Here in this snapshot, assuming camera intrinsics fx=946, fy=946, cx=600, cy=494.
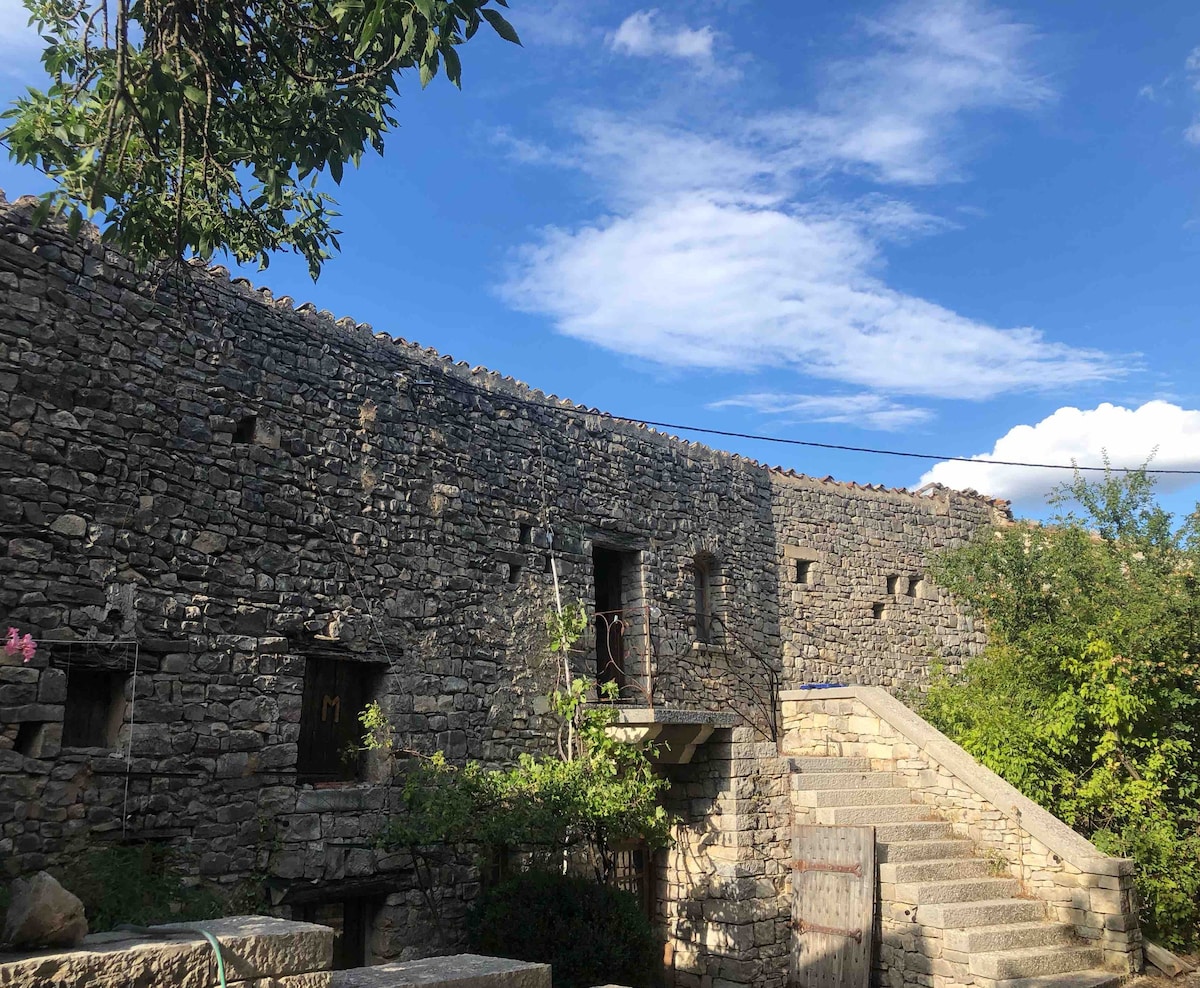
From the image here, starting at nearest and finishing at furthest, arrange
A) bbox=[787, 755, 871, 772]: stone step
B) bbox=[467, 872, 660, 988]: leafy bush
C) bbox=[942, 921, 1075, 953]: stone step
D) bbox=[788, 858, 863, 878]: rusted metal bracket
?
bbox=[467, 872, 660, 988]: leafy bush → bbox=[942, 921, 1075, 953]: stone step → bbox=[788, 858, 863, 878]: rusted metal bracket → bbox=[787, 755, 871, 772]: stone step

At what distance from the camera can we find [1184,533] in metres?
11.3

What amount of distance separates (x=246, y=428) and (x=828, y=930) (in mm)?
6770

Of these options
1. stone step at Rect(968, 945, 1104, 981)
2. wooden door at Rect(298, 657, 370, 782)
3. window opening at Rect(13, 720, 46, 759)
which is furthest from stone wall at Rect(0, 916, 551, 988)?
stone step at Rect(968, 945, 1104, 981)

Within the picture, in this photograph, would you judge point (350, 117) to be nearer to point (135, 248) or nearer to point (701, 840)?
point (135, 248)

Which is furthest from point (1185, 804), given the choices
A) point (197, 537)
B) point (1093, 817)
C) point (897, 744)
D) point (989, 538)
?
point (197, 537)

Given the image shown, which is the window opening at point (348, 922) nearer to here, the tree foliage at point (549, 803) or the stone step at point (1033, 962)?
the tree foliage at point (549, 803)

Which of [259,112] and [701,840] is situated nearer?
[259,112]

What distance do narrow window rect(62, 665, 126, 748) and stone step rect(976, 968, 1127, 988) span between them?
686 centimetres

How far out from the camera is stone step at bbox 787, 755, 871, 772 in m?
10.1

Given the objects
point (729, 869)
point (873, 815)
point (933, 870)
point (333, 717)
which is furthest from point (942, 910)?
point (333, 717)

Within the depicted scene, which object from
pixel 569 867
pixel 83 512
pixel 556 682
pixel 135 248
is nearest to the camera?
pixel 135 248

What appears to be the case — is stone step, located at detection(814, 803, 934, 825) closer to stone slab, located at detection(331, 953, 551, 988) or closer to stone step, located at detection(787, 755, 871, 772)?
stone step, located at detection(787, 755, 871, 772)

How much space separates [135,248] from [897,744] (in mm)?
8700

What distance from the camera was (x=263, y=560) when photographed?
24.5ft
